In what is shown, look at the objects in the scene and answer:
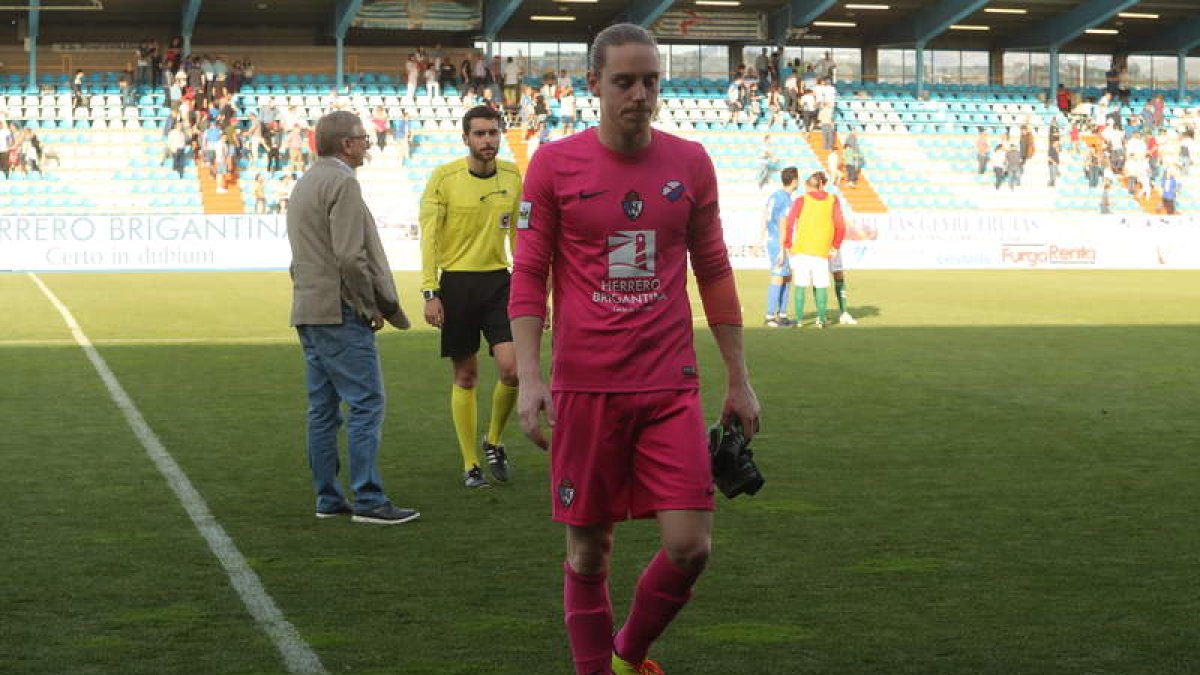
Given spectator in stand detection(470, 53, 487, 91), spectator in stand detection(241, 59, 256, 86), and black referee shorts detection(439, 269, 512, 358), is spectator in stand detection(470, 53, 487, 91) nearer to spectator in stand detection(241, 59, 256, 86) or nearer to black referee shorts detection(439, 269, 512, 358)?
spectator in stand detection(241, 59, 256, 86)

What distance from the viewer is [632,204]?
5082mm

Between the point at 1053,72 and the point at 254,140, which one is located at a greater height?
the point at 1053,72

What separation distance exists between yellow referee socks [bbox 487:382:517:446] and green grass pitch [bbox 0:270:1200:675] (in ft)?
1.00

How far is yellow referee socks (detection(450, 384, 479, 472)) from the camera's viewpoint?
9977 millimetres

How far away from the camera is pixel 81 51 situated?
51.6 metres

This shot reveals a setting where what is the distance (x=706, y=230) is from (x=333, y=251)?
12.1 feet

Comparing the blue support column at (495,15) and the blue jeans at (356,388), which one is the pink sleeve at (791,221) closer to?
the blue jeans at (356,388)

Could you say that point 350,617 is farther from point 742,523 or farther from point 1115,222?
point 1115,222

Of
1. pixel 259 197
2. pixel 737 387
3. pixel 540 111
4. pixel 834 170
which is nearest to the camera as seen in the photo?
pixel 737 387

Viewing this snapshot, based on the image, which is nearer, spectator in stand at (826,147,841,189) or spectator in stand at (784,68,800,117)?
spectator in stand at (826,147,841,189)

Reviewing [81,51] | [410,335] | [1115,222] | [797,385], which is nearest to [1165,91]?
[1115,222]

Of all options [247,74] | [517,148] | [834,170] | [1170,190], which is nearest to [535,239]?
[834,170]

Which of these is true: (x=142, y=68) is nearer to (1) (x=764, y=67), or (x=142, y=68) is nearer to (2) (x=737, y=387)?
(1) (x=764, y=67)

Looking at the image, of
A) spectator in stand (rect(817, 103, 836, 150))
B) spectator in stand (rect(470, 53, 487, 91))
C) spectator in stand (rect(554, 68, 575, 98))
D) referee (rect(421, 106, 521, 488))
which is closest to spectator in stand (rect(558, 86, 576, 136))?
spectator in stand (rect(554, 68, 575, 98))
